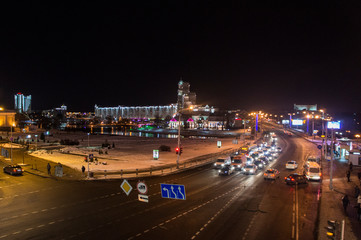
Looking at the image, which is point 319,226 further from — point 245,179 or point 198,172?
point 198,172

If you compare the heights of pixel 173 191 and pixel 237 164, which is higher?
pixel 173 191

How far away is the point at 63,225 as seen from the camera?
1187 centimetres

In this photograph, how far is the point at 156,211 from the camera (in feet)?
45.7

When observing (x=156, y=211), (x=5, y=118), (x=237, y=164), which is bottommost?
(x=156, y=211)

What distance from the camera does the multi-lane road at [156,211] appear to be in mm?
11141

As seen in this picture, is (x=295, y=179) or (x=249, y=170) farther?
(x=249, y=170)

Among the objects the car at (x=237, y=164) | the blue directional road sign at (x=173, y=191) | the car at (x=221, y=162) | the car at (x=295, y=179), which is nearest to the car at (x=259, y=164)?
the car at (x=237, y=164)

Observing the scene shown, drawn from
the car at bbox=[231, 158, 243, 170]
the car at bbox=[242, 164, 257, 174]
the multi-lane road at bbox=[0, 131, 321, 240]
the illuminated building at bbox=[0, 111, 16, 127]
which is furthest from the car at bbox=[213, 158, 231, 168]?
the illuminated building at bbox=[0, 111, 16, 127]

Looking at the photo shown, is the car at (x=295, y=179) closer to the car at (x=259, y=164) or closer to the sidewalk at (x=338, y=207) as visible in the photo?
the sidewalk at (x=338, y=207)

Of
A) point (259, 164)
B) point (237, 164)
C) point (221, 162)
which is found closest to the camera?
point (237, 164)

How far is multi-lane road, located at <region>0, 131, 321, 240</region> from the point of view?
11141 mm

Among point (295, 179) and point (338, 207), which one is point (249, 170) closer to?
point (295, 179)

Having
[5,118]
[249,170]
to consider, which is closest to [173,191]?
[249,170]

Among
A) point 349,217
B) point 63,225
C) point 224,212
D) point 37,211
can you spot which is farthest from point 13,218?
point 349,217
